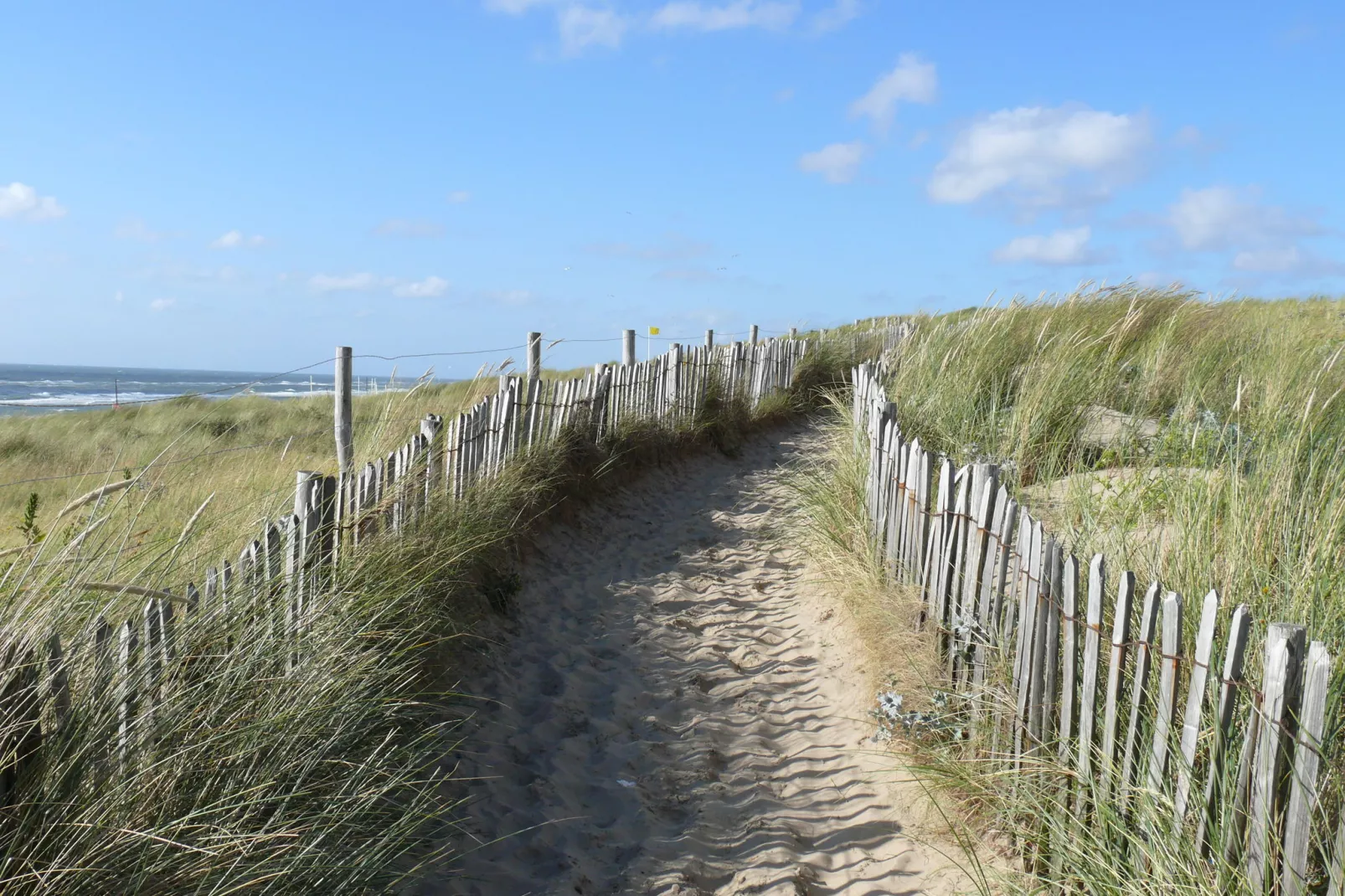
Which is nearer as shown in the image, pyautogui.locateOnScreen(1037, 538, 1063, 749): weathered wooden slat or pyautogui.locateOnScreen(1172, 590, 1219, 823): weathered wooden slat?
pyautogui.locateOnScreen(1172, 590, 1219, 823): weathered wooden slat

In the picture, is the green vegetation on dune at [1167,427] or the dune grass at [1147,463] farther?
the green vegetation on dune at [1167,427]

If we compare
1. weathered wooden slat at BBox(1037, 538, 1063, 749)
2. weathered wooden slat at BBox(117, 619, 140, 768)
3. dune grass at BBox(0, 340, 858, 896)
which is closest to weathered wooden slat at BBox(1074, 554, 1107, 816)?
weathered wooden slat at BBox(1037, 538, 1063, 749)

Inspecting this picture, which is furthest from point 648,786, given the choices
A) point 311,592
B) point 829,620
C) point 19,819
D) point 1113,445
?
point 1113,445

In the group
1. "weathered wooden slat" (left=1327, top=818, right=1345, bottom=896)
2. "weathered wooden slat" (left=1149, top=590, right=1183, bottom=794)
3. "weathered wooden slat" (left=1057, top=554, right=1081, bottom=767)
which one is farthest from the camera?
"weathered wooden slat" (left=1057, top=554, right=1081, bottom=767)

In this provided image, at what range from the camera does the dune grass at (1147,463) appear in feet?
8.13

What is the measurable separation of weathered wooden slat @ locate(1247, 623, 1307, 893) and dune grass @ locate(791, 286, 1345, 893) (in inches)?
2.9

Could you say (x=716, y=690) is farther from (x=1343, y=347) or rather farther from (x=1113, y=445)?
(x=1343, y=347)

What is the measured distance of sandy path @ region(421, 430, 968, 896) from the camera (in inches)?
116

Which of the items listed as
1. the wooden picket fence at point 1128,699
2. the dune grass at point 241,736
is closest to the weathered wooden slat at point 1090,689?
the wooden picket fence at point 1128,699

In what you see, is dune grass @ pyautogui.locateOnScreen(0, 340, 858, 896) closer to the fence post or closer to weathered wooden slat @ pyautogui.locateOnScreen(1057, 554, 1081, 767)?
weathered wooden slat @ pyautogui.locateOnScreen(1057, 554, 1081, 767)

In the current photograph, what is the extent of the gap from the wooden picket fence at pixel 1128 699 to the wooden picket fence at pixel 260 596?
2.16 metres

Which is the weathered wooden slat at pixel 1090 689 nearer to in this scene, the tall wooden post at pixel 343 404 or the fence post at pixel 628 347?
the tall wooden post at pixel 343 404

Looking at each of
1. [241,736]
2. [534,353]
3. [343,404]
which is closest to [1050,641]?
[241,736]

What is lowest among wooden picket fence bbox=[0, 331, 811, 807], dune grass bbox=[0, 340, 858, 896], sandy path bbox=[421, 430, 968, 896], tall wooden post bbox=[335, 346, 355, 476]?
sandy path bbox=[421, 430, 968, 896]
